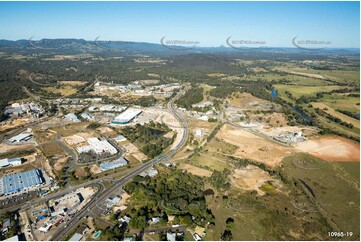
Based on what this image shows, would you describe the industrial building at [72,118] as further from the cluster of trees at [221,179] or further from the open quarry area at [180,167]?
the cluster of trees at [221,179]

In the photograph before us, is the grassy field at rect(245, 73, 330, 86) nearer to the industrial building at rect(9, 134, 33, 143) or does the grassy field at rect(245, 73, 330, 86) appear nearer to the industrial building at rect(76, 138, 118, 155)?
the industrial building at rect(76, 138, 118, 155)

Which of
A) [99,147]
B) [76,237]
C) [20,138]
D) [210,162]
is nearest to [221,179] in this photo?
[210,162]

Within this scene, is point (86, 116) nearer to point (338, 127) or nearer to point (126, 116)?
point (126, 116)

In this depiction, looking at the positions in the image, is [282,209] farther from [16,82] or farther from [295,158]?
[16,82]

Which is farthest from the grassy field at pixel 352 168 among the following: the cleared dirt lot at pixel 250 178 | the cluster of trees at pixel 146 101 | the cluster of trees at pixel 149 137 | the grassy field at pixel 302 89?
the cluster of trees at pixel 146 101

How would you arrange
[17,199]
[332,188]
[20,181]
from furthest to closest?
[20,181]
[332,188]
[17,199]

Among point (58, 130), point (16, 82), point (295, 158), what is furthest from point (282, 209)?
point (16, 82)

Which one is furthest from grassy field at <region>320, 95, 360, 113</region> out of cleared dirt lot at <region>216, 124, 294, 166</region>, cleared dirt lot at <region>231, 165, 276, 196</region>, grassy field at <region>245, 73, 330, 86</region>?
cleared dirt lot at <region>231, 165, 276, 196</region>

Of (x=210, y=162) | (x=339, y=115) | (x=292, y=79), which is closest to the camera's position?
(x=210, y=162)
